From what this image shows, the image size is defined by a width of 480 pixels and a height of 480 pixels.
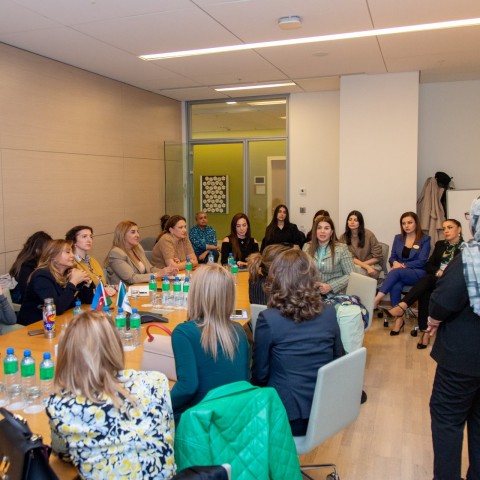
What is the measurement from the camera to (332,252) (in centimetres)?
493

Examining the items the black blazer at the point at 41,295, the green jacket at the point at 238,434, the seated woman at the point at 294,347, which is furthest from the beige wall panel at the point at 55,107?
the green jacket at the point at 238,434

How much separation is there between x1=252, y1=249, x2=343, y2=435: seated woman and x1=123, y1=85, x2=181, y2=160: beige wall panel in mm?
5367

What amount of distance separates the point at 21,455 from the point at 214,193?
788 cm

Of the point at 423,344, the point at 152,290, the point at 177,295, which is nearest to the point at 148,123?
the point at 152,290

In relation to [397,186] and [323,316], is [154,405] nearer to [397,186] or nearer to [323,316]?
[323,316]

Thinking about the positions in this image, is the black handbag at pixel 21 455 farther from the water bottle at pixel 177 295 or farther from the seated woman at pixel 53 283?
the water bottle at pixel 177 295

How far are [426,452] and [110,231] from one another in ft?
16.2

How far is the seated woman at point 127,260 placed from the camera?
496 centimetres

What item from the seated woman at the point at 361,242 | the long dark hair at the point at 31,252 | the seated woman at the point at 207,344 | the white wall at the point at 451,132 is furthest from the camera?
the white wall at the point at 451,132

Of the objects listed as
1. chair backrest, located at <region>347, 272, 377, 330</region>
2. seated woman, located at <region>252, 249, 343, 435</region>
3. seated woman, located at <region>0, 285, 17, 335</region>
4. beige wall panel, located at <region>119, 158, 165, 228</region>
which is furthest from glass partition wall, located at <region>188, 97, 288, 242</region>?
seated woman, located at <region>252, 249, 343, 435</region>

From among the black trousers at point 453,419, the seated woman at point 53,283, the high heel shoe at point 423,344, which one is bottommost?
the high heel shoe at point 423,344

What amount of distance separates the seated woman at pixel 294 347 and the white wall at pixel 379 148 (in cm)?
483

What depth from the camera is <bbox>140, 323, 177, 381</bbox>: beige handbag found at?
2553 millimetres

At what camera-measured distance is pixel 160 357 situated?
8.46 feet
